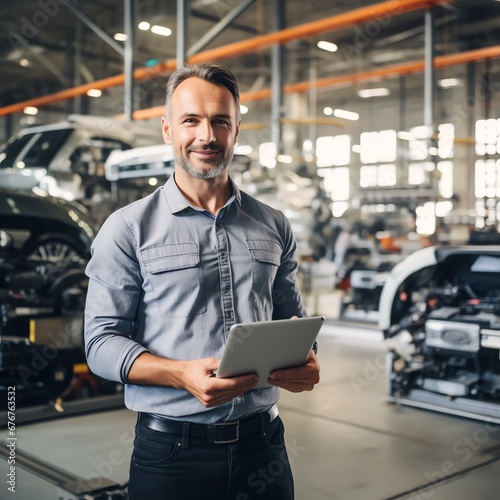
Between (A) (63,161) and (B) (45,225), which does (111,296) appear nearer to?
(B) (45,225)

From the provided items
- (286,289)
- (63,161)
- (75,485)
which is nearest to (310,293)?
(63,161)

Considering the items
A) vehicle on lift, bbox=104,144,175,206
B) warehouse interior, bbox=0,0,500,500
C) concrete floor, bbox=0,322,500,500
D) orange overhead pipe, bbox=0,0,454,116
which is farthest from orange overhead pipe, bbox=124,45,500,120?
concrete floor, bbox=0,322,500,500

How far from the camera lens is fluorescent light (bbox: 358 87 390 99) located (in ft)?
64.0

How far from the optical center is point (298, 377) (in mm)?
1545

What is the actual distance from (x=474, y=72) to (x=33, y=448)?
1612 centimetres

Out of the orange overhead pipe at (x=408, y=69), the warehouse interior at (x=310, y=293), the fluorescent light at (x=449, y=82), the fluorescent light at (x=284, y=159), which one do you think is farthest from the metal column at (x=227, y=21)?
the fluorescent light at (x=449, y=82)

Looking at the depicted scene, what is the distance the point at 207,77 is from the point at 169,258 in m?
0.44

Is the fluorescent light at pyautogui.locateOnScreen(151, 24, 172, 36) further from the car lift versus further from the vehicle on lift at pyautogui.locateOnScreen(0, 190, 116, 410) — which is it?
the car lift

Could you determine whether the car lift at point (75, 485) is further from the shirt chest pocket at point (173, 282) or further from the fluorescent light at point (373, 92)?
the fluorescent light at point (373, 92)

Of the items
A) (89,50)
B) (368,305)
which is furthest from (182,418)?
(89,50)

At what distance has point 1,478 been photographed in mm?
3238

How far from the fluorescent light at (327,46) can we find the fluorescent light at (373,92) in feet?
12.5

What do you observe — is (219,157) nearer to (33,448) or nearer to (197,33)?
(33,448)

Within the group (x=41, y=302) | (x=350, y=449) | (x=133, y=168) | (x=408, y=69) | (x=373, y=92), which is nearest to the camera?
(x=350, y=449)
